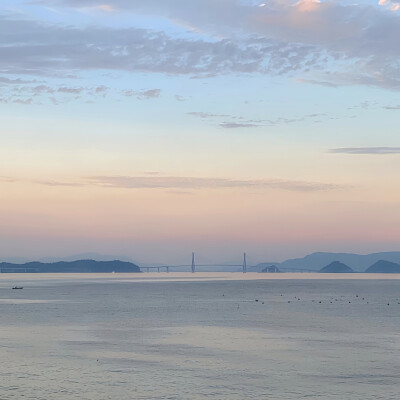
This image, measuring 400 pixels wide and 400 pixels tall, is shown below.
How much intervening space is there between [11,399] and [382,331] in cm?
6178

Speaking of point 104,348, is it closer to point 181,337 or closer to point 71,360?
point 71,360

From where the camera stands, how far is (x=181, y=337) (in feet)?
284

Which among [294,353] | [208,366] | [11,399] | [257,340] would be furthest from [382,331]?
[11,399]

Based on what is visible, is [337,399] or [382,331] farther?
[382,331]

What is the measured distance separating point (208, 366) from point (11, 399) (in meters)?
20.3

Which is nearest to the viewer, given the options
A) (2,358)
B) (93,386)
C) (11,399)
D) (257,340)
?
(11,399)

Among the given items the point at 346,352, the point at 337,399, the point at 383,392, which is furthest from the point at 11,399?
the point at 346,352

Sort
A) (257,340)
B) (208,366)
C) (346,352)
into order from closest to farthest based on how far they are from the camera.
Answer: (208,366) → (346,352) → (257,340)

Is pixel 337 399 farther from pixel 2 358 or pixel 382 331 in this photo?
pixel 382 331

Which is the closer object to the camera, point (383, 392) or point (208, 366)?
point (383, 392)

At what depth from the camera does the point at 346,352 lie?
7281 centimetres

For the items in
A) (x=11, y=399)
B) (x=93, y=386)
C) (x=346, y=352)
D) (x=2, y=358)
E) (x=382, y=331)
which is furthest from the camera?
(x=382, y=331)

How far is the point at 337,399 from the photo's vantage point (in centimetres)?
5031

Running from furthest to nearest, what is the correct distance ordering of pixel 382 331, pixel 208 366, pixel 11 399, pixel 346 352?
pixel 382 331 → pixel 346 352 → pixel 208 366 → pixel 11 399
